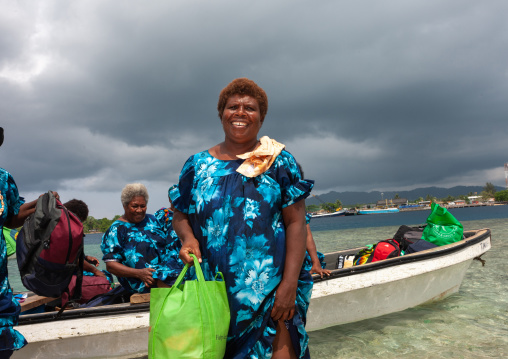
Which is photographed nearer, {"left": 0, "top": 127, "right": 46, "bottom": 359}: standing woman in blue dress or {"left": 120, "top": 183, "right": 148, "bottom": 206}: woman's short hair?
{"left": 0, "top": 127, "right": 46, "bottom": 359}: standing woman in blue dress

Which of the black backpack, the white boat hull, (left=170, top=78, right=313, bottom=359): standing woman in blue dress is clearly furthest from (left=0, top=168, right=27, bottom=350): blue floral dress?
the white boat hull

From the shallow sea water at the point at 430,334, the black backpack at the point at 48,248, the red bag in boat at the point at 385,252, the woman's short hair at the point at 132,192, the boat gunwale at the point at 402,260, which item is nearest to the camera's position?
the black backpack at the point at 48,248

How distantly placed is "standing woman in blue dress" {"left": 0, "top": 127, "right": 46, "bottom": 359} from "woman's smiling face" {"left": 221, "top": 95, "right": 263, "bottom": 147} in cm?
155

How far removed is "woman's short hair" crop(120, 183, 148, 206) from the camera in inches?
170

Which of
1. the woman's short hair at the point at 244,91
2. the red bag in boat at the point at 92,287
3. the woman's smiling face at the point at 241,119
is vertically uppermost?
the woman's short hair at the point at 244,91

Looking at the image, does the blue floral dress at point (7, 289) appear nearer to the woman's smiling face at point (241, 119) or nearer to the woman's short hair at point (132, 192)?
the woman's smiling face at point (241, 119)

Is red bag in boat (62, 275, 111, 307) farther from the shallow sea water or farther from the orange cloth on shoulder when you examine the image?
the orange cloth on shoulder

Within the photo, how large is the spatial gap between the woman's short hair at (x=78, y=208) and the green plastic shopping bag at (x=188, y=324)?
3.88m

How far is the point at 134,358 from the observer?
4.26 metres

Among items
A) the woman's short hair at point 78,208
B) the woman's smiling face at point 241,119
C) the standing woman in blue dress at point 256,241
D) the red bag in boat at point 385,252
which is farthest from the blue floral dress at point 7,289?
the red bag in boat at point 385,252

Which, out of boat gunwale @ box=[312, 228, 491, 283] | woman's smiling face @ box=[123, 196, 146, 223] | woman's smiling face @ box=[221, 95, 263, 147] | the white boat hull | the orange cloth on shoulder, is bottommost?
the white boat hull

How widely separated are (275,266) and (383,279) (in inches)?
173

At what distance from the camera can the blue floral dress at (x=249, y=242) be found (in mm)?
1761

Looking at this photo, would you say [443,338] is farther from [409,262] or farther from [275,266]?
[275,266]
